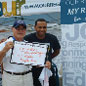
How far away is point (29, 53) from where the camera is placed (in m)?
2.78

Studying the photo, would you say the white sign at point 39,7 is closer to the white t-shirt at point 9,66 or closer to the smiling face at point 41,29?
the smiling face at point 41,29

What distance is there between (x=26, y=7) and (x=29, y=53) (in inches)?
39.8

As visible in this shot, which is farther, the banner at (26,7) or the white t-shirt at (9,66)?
the banner at (26,7)

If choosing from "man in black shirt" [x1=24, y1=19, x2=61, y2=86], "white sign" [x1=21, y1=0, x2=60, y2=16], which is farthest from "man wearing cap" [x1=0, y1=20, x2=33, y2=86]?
"white sign" [x1=21, y1=0, x2=60, y2=16]

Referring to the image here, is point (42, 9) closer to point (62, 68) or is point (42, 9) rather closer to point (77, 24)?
point (77, 24)

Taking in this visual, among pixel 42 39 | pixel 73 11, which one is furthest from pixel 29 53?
pixel 73 11

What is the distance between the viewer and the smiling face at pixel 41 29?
3.24 meters

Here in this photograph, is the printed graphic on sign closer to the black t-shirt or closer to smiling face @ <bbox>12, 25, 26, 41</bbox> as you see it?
the black t-shirt

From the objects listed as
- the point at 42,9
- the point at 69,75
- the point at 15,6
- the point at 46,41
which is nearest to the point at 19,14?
the point at 15,6

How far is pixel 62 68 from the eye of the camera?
3396 mm

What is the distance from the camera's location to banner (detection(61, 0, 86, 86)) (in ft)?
10.7

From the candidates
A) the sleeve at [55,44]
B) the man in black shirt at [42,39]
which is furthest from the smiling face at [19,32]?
the sleeve at [55,44]

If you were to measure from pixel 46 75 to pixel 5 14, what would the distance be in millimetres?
1376

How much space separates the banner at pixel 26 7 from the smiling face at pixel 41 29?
224 mm
